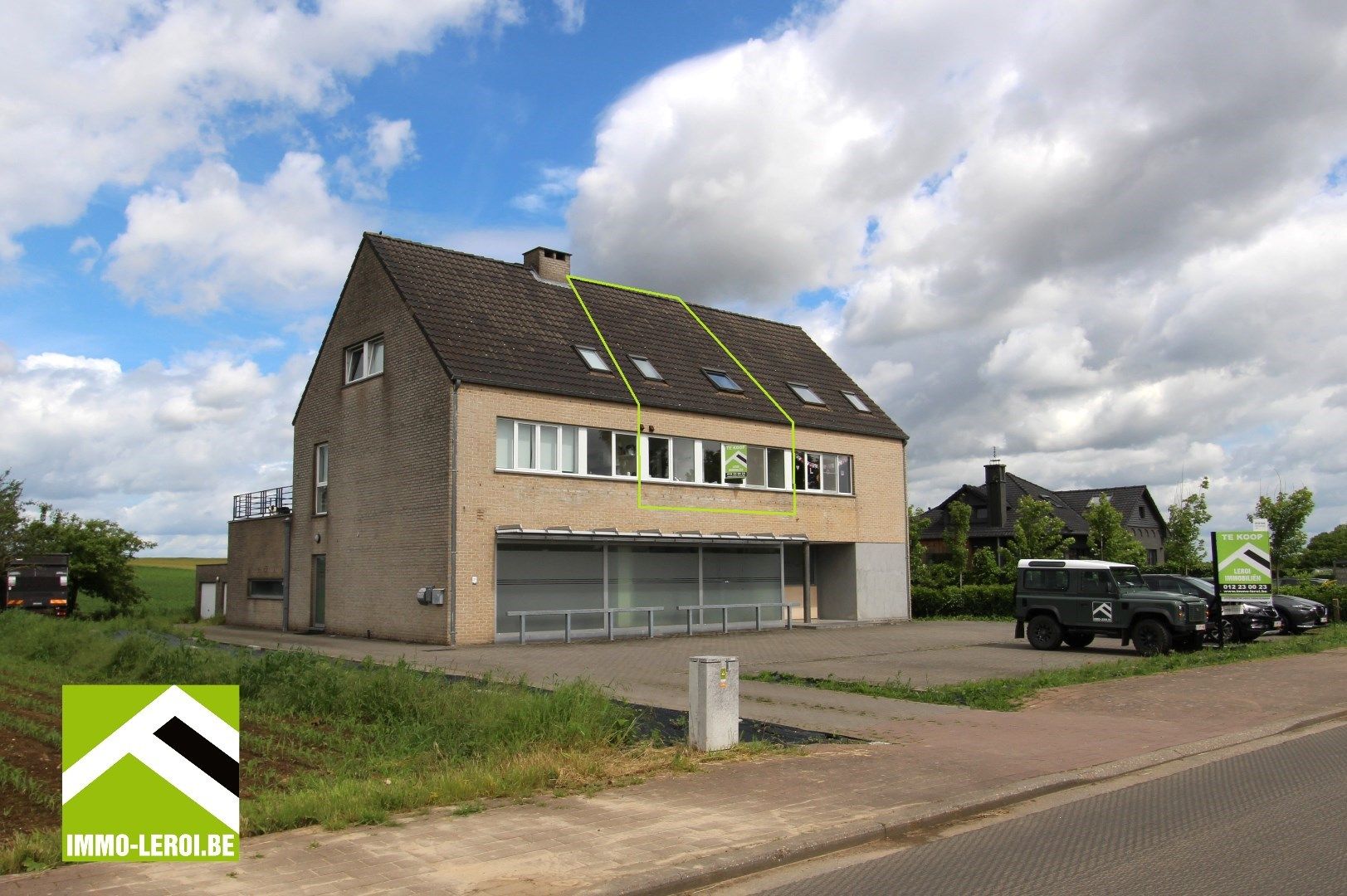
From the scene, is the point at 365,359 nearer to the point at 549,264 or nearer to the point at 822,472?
the point at 549,264

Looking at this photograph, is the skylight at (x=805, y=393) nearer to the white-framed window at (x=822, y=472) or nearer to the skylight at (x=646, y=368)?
the white-framed window at (x=822, y=472)

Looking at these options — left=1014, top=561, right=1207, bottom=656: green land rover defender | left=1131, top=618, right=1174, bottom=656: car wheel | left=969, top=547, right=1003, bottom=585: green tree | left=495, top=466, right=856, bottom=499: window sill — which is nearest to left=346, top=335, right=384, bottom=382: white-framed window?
left=495, top=466, right=856, bottom=499: window sill

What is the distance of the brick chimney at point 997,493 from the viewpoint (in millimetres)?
56812

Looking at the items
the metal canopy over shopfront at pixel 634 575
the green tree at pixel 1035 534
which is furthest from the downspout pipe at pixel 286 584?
the green tree at pixel 1035 534

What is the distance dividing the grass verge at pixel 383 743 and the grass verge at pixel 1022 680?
4.48m

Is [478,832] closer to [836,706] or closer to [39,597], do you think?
[836,706]

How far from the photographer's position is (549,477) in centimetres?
2411

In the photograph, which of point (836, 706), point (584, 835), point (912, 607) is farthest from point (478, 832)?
point (912, 607)

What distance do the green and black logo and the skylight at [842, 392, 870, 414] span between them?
29954mm

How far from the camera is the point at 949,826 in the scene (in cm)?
758

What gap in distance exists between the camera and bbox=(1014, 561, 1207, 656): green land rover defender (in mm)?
19547

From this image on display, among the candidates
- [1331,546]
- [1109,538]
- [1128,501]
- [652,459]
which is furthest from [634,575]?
[1331,546]

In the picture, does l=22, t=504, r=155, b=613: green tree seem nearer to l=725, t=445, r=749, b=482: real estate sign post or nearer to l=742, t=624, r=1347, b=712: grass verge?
l=725, t=445, r=749, b=482: real estate sign post

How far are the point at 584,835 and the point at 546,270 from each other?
23.9 m
